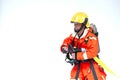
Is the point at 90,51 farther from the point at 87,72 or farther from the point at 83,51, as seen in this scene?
the point at 87,72

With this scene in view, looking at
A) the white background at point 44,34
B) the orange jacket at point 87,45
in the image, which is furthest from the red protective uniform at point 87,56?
the white background at point 44,34

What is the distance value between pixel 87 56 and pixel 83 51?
0.06m

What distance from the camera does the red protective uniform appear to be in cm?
256

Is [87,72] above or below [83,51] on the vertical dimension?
below

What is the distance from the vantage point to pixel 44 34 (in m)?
3.31

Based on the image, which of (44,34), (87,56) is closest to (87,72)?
(87,56)

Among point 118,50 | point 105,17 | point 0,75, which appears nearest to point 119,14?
point 105,17

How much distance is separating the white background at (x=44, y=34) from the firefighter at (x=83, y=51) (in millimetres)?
593

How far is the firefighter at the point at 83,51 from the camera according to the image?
2.57 m

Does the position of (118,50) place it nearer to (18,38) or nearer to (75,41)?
(75,41)

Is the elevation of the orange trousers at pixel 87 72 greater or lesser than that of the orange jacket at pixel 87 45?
lesser

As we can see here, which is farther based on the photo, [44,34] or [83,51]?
[44,34]

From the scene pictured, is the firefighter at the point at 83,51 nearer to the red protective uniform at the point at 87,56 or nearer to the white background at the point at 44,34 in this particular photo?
the red protective uniform at the point at 87,56

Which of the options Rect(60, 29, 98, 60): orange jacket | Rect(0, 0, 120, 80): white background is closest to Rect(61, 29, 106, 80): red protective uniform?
Rect(60, 29, 98, 60): orange jacket
